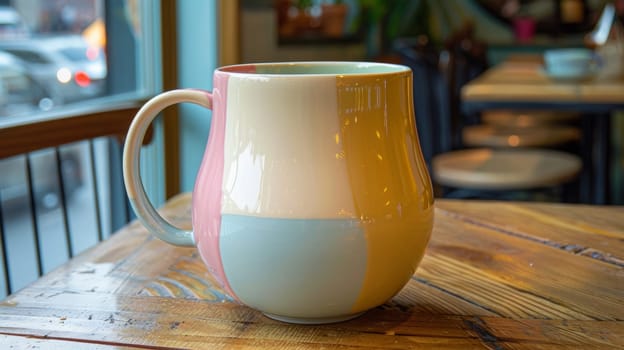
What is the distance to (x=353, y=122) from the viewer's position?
488 mm

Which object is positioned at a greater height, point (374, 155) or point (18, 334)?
point (374, 155)

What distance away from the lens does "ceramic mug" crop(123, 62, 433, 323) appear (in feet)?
1.56

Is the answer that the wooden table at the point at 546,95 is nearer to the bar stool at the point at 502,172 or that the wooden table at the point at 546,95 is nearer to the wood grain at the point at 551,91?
the wood grain at the point at 551,91

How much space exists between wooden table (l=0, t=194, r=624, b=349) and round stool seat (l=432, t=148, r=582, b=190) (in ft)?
4.23

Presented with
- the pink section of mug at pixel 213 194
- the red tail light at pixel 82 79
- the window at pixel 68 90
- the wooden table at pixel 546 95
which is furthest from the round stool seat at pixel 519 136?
the pink section of mug at pixel 213 194

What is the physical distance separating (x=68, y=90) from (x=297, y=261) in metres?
1.58

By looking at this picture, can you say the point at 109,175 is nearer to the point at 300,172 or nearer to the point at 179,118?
the point at 179,118

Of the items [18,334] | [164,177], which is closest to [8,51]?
[164,177]

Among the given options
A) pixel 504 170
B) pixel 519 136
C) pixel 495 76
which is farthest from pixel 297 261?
pixel 519 136

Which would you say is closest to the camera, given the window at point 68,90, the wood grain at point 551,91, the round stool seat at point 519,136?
the window at point 68,90

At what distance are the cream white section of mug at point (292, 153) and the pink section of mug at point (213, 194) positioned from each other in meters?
0.02

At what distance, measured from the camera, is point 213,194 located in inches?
20.0

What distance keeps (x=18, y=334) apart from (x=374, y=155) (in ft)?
0.90

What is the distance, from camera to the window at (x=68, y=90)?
1.67 metres
